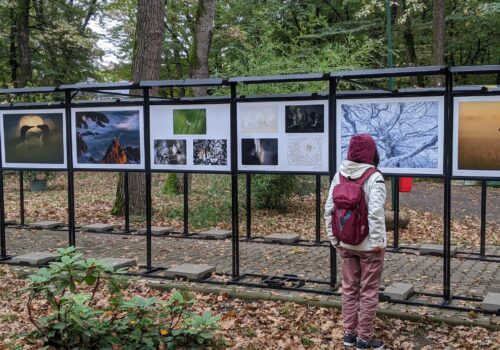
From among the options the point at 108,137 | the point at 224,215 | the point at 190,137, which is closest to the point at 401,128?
the point at 190,137

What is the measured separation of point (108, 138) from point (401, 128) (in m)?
4.11

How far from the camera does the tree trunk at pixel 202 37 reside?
15844mm

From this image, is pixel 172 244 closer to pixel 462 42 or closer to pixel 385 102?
pixel 385 102

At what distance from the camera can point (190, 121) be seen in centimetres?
767

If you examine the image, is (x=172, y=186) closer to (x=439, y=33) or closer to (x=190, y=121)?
(x=190, y=121)

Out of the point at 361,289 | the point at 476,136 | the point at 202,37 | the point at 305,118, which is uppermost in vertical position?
the point at 202,37

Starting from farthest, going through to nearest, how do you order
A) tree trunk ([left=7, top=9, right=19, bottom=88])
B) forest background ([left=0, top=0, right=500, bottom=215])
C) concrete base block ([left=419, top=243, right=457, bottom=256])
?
tree trunk ([left=7, top=9, right=19, bottom=88]) < forest background ([left=0, top=0, right=500, bottom=215]) < concrete base block ([left=419, top=243, right=457, bottom=256])

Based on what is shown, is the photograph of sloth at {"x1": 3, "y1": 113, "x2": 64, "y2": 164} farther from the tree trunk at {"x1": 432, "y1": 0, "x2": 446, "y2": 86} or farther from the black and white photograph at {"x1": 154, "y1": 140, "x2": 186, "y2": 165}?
the tree trunk at {"x1": 432, "y1": 0, "x2": 446, "y2": 86}

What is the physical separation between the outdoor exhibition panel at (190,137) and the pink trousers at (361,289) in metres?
2.69

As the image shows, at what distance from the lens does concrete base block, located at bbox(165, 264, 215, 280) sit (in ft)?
24.6

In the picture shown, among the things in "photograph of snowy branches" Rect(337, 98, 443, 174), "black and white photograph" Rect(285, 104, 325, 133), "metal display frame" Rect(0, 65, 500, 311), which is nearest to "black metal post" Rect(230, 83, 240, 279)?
"metal display frame" Rect(0, 65, 500, 311)

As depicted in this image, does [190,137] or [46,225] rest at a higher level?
Result: [190,137]

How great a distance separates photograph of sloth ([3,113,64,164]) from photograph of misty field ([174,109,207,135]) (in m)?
1.96

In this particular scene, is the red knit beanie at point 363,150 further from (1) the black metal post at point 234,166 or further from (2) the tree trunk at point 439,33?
(2) the tree trunk at point 439,33
